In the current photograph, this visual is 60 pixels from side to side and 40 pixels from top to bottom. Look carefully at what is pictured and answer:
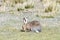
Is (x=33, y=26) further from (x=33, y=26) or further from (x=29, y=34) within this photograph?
(x=29, y=34)

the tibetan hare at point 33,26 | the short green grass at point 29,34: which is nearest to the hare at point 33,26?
the tibetan hare at point 33,26

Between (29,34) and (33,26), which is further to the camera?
(33,26)

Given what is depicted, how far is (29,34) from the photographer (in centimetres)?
1017

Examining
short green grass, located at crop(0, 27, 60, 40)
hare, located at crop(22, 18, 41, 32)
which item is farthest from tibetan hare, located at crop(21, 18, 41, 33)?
short green grass, located at crop(0, 27, 60, 40)

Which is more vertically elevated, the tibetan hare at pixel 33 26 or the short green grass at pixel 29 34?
the tibetan hare at pixel 33 26

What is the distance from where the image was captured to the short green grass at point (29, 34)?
31.4ft

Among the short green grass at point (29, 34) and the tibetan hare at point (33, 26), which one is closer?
the short green grass at point (29, 34)

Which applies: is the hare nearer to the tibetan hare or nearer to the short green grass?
the tibetan hare

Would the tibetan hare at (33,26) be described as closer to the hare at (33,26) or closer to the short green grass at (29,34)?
the hare at (33,26)

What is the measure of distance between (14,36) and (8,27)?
1775 mm

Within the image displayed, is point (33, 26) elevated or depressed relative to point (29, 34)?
elevated

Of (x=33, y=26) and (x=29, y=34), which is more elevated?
(x=33, y=26)

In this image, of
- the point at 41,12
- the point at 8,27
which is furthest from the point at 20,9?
the point at 8,27

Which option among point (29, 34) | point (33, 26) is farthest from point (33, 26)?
point (29, 34)
